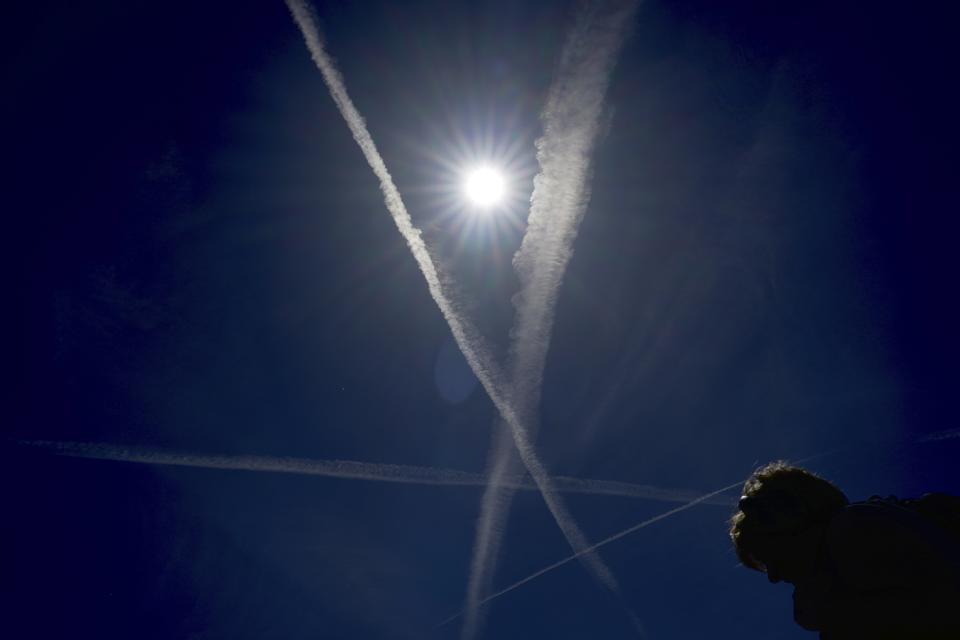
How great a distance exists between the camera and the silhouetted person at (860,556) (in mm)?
1579

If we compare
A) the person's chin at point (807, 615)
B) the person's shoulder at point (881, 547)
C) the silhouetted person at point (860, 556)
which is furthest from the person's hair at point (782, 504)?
the person's shoulder at point (881, 547)

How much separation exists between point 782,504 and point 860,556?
22.4 inches

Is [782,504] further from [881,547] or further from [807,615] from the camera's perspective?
[881,547]

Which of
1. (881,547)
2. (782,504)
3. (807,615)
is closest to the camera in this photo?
(881,547)

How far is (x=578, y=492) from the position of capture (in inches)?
503

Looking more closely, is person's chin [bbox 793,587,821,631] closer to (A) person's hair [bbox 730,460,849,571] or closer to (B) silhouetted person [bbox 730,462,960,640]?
(B) silhouetted person [bbox 730,462,960,640]

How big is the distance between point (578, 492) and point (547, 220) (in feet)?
24.7

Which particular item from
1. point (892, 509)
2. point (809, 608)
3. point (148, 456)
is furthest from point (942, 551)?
point (148, 456)

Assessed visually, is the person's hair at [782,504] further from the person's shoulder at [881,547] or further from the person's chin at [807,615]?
the person's shoulder at [881,547]

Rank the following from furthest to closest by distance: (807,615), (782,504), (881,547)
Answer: (782,504) < (807,615) < (881,547)

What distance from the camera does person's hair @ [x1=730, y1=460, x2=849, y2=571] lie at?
7.47 feet

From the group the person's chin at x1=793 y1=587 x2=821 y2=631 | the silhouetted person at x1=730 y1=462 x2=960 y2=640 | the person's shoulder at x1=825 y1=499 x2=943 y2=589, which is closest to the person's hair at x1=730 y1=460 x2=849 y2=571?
the silhouetted person at x1=730 y1=462 x2=960 y2=640

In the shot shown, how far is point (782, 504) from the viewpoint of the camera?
2346 millimetres

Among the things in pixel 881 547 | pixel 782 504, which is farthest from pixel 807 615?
pixel 881 547
